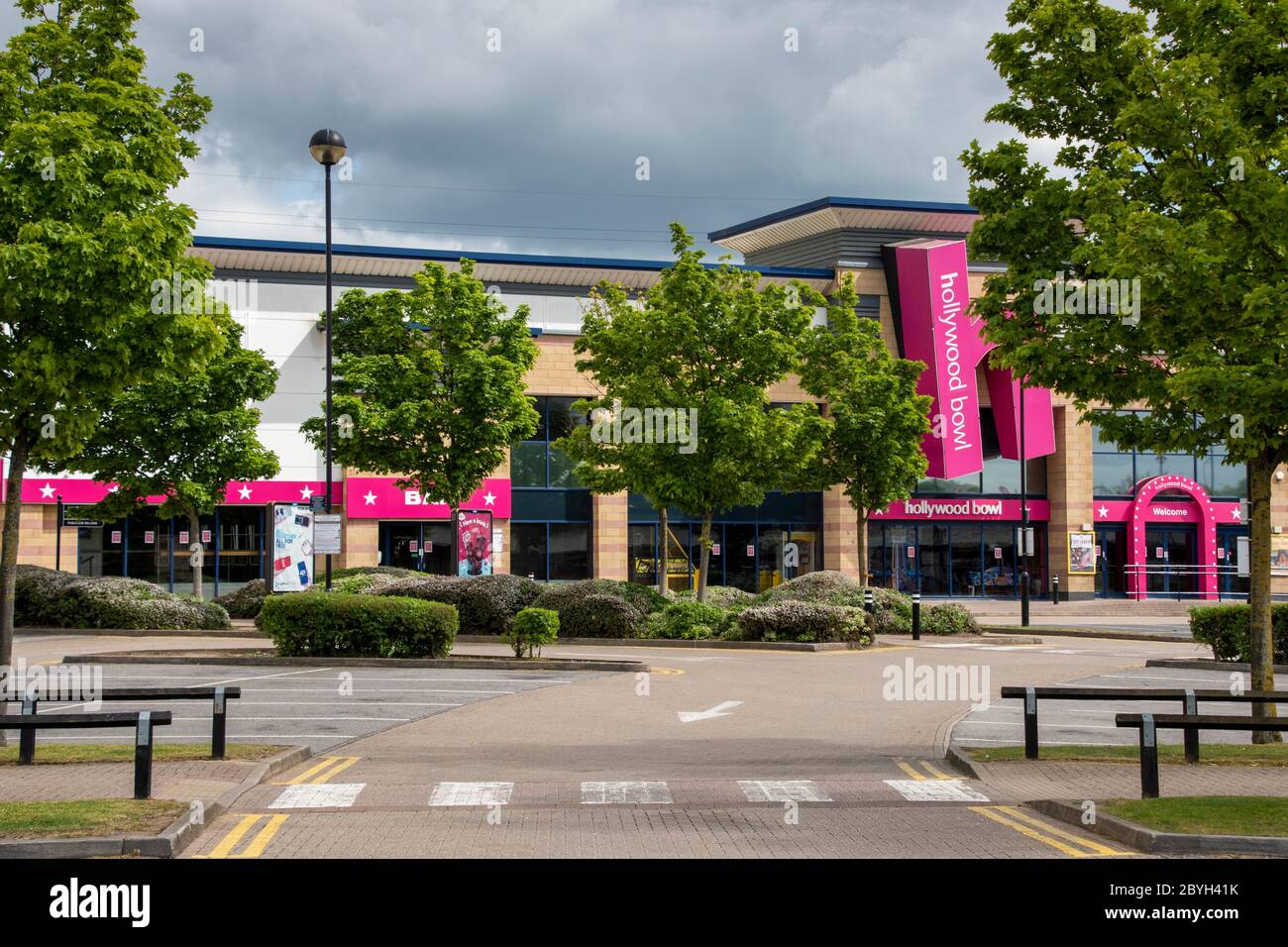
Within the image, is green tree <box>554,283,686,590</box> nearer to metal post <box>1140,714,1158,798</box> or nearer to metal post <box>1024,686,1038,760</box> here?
metal post <box>1024,686,1038,760</box>

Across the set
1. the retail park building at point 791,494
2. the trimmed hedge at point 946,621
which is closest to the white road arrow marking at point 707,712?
the trimmed hedge at point 946,621

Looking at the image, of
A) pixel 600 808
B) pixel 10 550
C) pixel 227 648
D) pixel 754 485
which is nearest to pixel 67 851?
pixel 600 808

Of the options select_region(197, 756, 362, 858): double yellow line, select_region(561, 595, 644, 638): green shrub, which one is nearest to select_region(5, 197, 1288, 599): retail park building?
select_region(561, 595, 644, 638): green shrub

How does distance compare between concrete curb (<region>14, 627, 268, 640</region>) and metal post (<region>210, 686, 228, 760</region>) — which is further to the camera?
concrete curb (<region>14, 627, 268, 640</region>)

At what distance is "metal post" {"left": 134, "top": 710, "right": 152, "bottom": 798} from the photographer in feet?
32.1

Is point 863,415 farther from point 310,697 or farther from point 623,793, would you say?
point 623,793

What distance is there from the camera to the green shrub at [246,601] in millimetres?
33250

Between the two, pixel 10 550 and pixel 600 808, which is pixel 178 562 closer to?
pixel 10 550

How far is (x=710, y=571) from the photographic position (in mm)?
49469

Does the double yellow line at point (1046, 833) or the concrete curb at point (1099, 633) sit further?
the concrete curb at point (1099, 633)

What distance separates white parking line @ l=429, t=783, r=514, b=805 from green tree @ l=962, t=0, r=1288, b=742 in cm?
721

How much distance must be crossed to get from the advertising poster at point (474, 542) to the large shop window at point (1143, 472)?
94.6 feet

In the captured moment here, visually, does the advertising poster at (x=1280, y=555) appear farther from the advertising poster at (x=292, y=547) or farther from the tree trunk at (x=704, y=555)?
the advertising poster at (x=292, y=547)

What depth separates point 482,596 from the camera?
1110 inches
